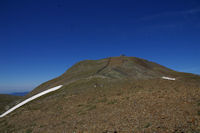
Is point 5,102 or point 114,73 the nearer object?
point 114,73

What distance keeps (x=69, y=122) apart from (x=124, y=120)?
5.43 metres

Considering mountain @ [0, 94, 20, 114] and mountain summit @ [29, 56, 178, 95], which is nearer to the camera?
mountain summit @ [29, 56, 178, 95]

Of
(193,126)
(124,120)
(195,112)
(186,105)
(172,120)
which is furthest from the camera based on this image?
(186,105)

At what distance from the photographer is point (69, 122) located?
12289 millimetres

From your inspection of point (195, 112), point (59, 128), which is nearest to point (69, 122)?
point (59, 128)

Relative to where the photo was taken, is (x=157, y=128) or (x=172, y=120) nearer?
(x=157, y=128)

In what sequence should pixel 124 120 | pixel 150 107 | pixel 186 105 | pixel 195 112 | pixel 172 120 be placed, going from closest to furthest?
pixel 172 120 → pixel 195 112 → pixel 124 120 → pixel 186 105 → pixel 150 107

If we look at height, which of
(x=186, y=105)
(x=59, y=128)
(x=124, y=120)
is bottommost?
(x=59, y=128)

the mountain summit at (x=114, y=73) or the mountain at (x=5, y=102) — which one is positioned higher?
the mountain summit at (x=114, y=73)

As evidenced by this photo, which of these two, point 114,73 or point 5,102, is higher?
point 114,73

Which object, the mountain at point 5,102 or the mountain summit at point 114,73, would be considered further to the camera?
the mountain at point 5,102

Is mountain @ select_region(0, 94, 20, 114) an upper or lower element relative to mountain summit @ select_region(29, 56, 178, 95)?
lower

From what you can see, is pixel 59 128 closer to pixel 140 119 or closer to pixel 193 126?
pixel 140 119

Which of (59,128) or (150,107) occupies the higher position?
(150,107)
